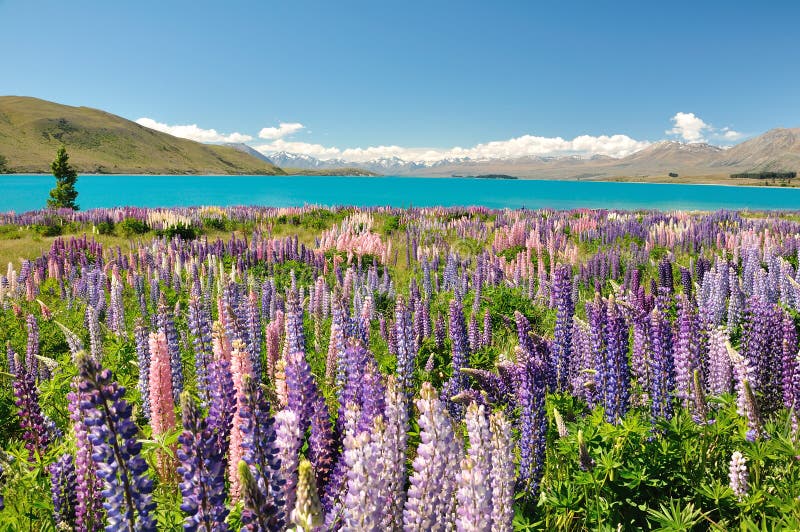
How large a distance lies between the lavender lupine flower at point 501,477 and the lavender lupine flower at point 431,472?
0.62ft

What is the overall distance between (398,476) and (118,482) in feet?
3.81

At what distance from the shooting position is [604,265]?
39.9 ft

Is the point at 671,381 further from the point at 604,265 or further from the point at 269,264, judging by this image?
the point at 269,264

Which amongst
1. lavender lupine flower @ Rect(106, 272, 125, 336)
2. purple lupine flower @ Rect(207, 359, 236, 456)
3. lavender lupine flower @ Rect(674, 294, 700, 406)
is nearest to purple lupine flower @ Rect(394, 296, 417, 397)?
purple lupine flower @ Rect(207, 359, 236, 456)

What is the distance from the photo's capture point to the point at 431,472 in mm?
1932

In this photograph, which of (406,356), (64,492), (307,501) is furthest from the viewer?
(406,356)

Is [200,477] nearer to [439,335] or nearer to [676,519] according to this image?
[676,519]

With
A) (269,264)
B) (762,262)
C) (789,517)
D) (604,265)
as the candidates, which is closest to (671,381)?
(789,517)

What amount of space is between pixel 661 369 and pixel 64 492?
442 cm

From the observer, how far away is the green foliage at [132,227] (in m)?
20.4

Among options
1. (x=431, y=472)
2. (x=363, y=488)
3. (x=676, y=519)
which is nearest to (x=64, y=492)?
(x=363, y=488)

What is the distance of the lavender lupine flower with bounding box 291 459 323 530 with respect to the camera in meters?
1.44

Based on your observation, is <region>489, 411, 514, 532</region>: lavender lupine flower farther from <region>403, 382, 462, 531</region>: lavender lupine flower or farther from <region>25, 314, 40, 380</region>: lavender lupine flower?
<region>25, 314, 40, 380</region>: lavender lupine flower

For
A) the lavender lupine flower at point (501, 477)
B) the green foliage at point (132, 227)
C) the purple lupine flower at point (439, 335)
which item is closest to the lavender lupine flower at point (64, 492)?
the lavender lupine flower at point (501, 477)
